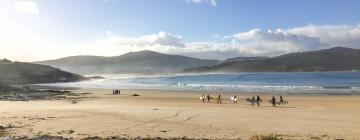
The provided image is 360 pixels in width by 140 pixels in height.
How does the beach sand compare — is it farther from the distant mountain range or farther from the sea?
the distant mountain range

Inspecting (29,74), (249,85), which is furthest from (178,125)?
(29,74)

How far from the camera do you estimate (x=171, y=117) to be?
23984 millimetres

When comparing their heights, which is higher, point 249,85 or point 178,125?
point 249,85

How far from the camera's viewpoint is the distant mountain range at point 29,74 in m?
111

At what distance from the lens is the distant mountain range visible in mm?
110625

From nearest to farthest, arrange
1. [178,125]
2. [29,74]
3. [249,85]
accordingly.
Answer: [178,125] → [249,85] → [29,74]

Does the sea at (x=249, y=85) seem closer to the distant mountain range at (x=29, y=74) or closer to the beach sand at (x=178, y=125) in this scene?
the distant mountain range at (x=29, y=74)

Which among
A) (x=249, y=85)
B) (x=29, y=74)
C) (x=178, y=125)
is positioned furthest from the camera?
(x=29, y=74)

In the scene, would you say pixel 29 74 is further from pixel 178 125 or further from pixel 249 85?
pixel 178 125

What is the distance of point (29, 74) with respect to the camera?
11806cm

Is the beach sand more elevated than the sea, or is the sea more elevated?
the sea

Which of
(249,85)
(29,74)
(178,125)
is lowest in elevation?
(178,125)

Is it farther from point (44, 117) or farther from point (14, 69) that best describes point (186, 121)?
point (14, 69)

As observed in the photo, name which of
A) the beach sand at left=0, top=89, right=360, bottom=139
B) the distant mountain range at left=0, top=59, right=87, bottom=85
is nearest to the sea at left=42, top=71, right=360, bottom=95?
the distant mountain range at left=0, top=59, right=87, bottom=85
